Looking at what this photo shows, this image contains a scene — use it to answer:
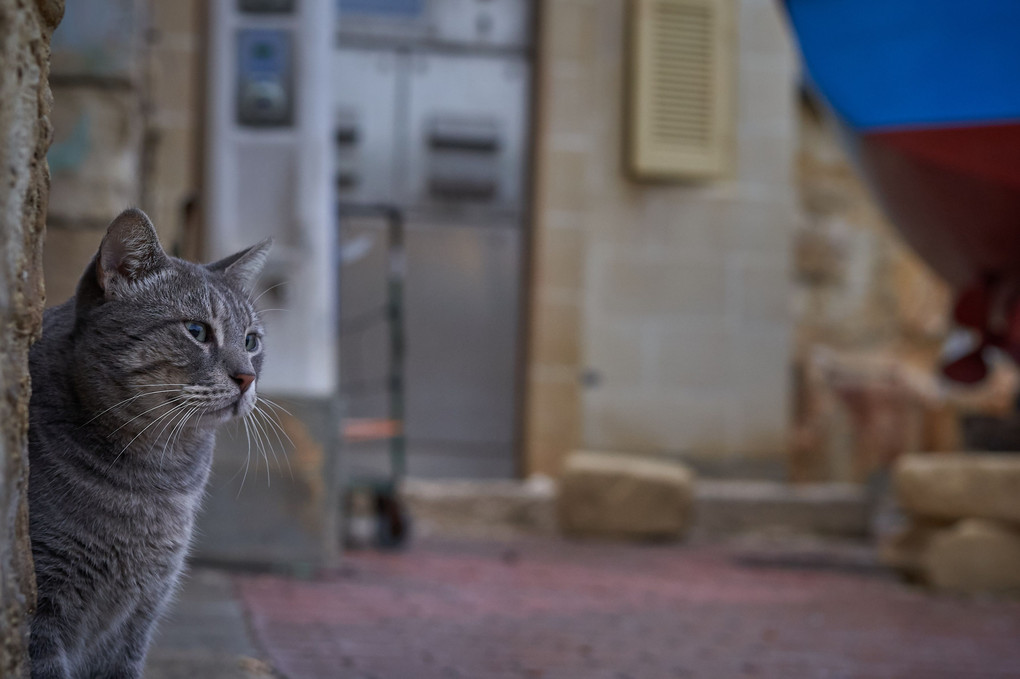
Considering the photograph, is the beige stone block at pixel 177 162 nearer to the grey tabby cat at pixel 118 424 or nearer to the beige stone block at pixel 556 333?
the beige stone block at pixel 556 333

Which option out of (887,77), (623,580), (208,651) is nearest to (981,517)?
(623,580)

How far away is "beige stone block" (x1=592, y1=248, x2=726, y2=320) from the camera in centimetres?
736

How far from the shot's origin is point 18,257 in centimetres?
142

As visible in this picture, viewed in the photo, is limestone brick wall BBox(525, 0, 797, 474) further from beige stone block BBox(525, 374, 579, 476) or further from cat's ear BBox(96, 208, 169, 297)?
cat's ear BBox(96, 208, 169, 297)

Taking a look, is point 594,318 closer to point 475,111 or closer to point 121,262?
point 475,111

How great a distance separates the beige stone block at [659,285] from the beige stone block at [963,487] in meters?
2.38

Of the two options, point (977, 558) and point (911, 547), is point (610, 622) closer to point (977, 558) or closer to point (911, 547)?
point (977, 558)

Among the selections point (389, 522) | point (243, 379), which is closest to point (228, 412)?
point (243, 379)

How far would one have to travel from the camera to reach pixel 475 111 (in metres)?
7.25

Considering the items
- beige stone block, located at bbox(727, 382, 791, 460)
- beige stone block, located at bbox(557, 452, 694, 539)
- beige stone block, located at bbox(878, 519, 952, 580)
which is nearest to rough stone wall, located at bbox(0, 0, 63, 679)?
beige stone block, located at bbox(878, 519, 952, 580)

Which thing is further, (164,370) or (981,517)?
(981,517)

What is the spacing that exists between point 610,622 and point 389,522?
202cm

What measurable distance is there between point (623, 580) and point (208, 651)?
2602mm

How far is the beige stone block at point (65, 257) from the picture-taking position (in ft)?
12.1
